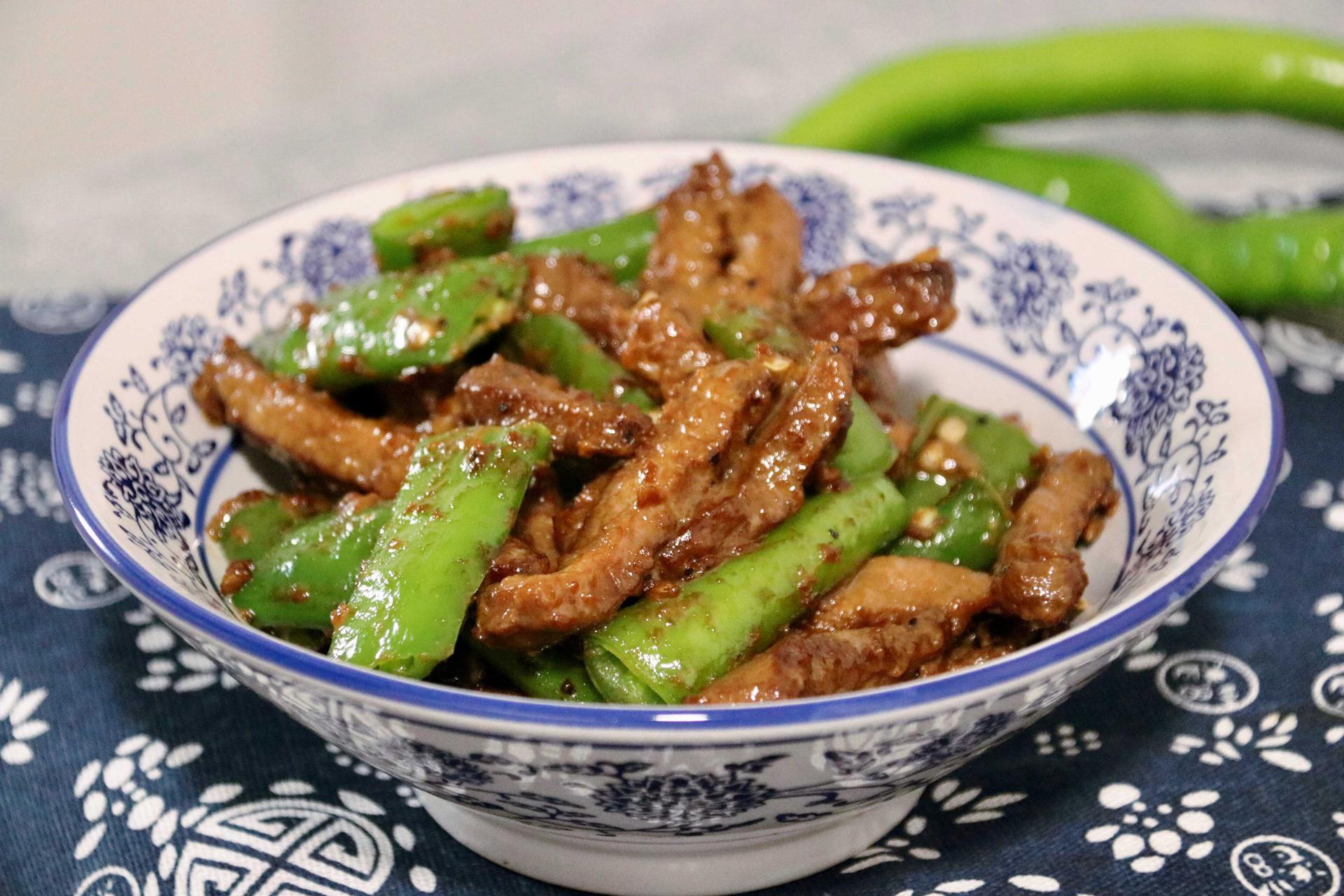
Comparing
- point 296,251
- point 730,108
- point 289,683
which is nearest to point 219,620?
point 289,683

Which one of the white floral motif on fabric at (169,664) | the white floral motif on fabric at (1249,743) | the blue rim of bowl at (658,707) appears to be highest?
the blue rim of bowl at (658,707)

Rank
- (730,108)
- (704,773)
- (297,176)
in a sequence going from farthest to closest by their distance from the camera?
(730,108), (297,176), (704,773)

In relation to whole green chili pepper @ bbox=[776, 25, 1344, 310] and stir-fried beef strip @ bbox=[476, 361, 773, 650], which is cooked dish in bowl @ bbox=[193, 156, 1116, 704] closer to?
stir-fried beef strip @ bbox=[476, 361, 773, 650]

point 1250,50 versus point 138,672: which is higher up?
point 1250,50

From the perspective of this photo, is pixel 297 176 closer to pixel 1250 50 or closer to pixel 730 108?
pixel 730 108

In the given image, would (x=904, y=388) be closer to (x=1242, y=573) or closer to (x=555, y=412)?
(x=1242, y=573)

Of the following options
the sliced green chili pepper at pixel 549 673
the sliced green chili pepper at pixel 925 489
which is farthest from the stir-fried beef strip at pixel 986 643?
the sliced green chili pepper at pixel 549 673

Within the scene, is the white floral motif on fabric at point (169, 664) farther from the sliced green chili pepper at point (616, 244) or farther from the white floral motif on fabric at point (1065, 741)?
the white floral motif on fabric at point (1065, 741)
